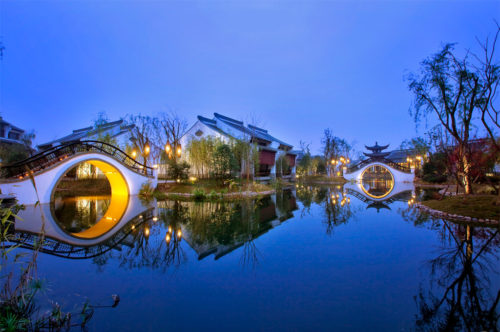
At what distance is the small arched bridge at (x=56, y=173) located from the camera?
30.8 feet

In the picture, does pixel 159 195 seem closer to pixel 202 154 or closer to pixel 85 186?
pixel 202 154

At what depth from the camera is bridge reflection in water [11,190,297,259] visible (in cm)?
520

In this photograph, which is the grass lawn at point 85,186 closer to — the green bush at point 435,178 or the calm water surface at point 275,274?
the calm water surface at point 275,274

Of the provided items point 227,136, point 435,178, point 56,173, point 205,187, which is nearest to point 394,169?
point 435,178

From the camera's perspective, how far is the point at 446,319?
263 centimetres

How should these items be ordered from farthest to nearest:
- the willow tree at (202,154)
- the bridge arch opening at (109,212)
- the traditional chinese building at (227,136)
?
1. the traditional chinese building at (227,136)
2. the willow tree at (202,154)
3. the bridge arch opening at (109,212)

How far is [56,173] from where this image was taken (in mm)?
10109

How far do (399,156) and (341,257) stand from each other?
50953 millimetres

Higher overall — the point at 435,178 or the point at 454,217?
the point at 435,178

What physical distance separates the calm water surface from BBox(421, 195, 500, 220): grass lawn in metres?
1.14

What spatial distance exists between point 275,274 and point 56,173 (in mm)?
10757

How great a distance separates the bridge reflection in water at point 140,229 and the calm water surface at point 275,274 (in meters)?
0.05

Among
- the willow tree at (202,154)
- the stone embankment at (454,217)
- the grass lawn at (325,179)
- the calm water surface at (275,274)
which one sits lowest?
the calm water surface at (275,274)

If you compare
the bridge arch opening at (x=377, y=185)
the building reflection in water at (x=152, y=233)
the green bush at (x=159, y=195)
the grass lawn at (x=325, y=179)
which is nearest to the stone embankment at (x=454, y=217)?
the building reflection in water at (x=152, y=233)
